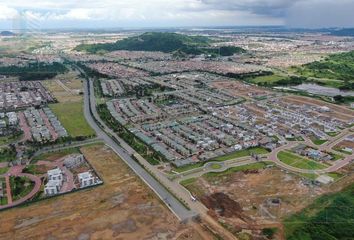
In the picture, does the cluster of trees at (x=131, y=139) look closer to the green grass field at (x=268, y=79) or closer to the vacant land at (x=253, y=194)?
the vacant land at (x=253, y=194)

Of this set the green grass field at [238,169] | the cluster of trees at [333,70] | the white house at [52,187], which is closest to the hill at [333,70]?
the cluster of trees at [333,70]

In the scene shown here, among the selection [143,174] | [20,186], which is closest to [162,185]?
[143,174]

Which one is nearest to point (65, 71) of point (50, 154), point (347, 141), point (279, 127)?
point (50, 154)

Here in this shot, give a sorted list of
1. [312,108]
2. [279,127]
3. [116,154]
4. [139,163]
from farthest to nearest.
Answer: [312,108] < [279,127] < [116,154] < [139,163]

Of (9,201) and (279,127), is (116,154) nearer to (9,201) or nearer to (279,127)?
(9,201)

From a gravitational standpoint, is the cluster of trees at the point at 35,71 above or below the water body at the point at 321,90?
below

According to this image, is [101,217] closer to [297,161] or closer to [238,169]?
[238,169]
